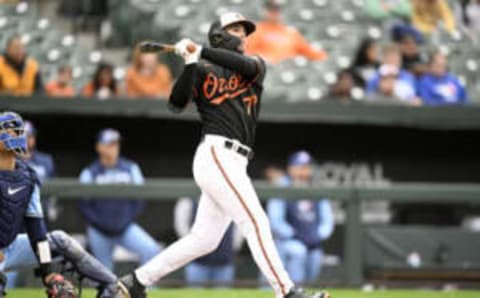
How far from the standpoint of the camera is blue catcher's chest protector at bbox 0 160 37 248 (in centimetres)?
643

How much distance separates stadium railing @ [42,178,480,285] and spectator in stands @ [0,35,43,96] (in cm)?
140

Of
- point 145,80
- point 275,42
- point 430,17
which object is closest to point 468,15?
point 430,17

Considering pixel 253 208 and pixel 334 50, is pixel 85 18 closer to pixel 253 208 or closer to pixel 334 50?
pixel 334 50

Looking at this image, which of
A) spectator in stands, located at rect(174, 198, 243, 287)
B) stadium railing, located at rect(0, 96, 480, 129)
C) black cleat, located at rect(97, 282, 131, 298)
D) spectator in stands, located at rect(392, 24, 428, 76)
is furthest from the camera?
spectator in stands, located at rect(392, 24, 428, 76)

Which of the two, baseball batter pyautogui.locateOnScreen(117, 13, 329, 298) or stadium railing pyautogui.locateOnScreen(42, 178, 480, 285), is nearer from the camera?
baseball batter pyautogui.locateOnScreen(117, 13, 329, 298)

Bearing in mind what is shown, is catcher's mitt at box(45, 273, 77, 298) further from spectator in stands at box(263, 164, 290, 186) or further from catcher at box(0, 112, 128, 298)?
spectator in stands at box(263, 164, 290, 186)

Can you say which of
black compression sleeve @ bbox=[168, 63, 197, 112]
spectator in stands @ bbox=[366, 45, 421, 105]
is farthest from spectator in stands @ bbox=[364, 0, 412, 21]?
black compression sleeve @ bbox=[168, 63, 197, 112]

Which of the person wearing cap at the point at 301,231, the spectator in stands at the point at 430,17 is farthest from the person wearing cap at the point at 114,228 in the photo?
the spectator in stands at the point at 430,17

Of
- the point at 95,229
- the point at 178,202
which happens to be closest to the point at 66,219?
the point at 95,229

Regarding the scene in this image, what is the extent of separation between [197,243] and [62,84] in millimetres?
5022

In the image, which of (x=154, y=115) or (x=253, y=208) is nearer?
(x=253, y=208)

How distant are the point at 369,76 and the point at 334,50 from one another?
596 mm

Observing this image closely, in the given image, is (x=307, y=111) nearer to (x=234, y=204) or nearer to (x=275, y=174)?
(x=275, y=174)

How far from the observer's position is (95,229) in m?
10.1
